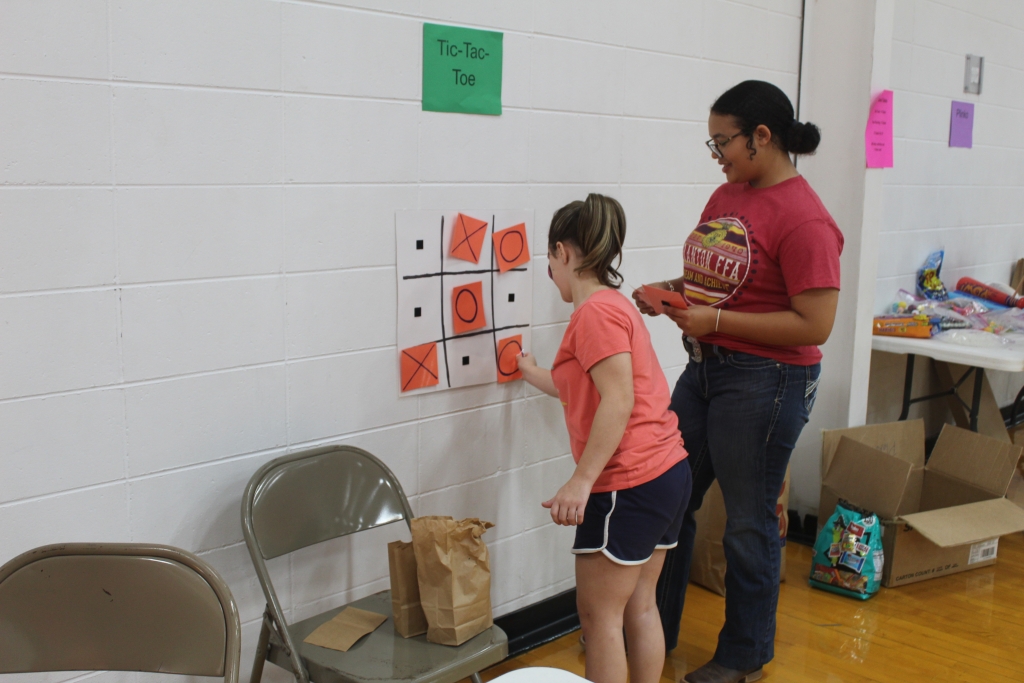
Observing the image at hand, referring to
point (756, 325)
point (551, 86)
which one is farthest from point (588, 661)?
point (551, 86)

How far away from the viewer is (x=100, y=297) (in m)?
1.69

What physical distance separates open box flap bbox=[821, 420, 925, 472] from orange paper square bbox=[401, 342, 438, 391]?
1666 millimetres

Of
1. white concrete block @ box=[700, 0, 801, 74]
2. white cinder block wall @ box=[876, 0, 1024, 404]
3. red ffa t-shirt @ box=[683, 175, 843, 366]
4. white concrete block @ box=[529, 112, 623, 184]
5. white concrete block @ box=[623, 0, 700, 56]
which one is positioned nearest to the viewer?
red ffa t-shirt @ box=[683, 175, 843, 366]

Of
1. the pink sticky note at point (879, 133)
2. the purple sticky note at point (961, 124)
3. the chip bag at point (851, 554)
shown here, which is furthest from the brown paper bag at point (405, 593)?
the purple sticky note at point (961, 124)

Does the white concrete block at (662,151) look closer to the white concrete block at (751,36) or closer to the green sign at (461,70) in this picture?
the white concrete block at (751,36)

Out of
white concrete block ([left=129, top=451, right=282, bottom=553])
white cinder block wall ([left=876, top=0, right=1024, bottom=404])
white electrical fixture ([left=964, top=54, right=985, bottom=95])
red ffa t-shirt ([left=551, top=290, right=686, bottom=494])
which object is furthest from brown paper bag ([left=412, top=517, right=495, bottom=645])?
white electrical fixture ([left=964, top=54, right=985, bottom=95])

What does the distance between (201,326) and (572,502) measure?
0.87 metres

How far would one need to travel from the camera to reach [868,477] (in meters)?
3.09

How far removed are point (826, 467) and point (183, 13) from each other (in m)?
2.59

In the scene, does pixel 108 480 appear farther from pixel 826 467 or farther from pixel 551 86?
pixel 826 467

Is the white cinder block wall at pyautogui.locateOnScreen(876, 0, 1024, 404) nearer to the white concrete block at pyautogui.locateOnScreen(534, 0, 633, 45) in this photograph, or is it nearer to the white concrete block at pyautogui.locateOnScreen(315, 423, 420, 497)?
the white concrete block at pyautogui.locateOnScreen(534, 0, 633, 45)

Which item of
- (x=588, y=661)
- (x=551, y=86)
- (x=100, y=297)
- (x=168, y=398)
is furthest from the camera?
(x=551, y=86)

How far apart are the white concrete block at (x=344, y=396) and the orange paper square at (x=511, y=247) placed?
0.42m

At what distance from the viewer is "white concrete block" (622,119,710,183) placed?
272 cm
